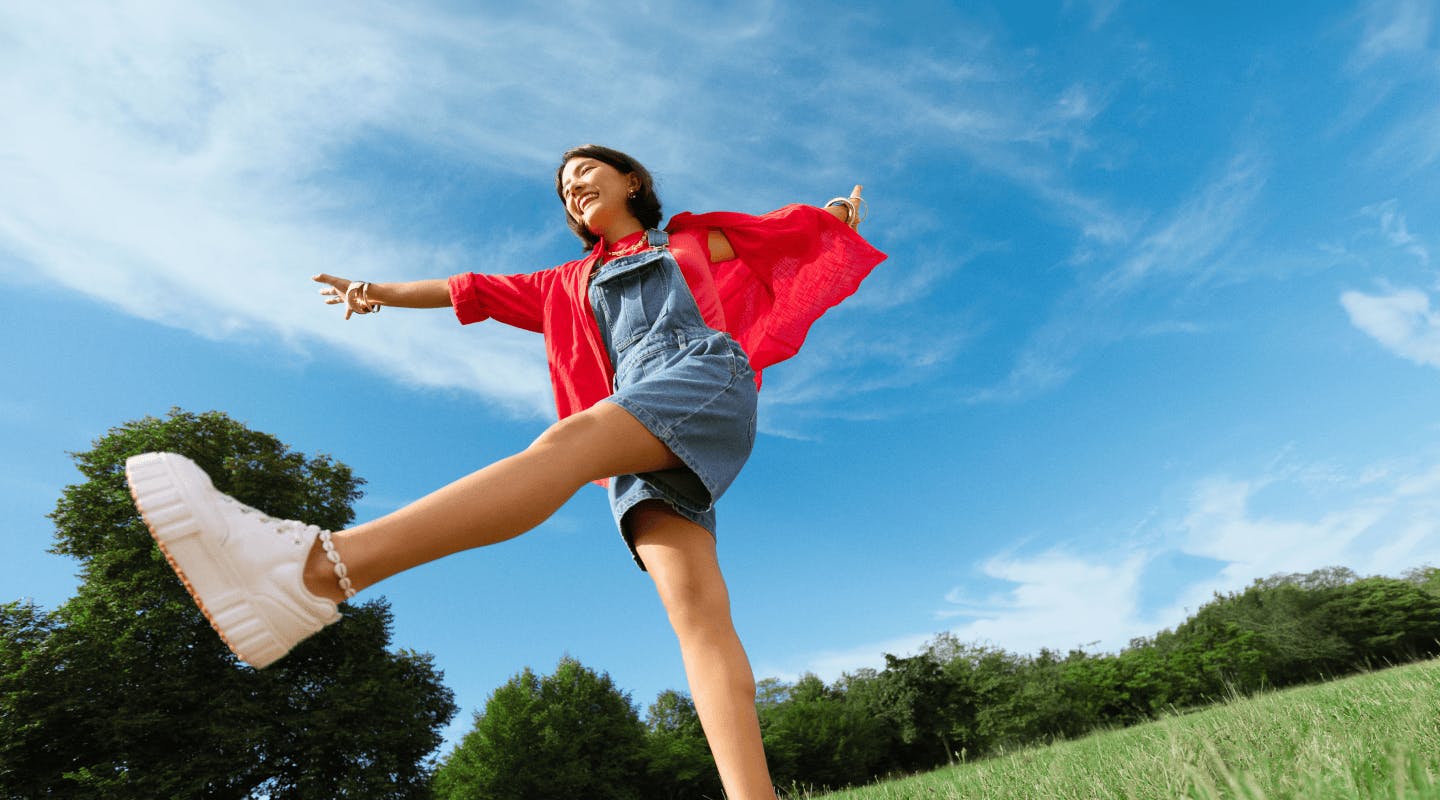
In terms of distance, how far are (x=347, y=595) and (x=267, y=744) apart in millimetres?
19371

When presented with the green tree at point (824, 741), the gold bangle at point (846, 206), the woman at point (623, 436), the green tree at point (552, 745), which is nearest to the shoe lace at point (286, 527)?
the woman at point (623, 436)

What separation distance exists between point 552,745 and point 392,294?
105 ft

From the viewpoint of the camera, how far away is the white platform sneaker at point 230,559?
1497 mm

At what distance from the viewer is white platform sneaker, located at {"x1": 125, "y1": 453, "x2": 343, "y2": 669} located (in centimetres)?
150

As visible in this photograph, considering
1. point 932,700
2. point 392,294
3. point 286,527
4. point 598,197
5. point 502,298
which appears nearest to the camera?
point 286,527

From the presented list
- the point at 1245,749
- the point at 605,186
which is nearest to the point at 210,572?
the point at 605,186

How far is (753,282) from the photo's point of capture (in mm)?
3283

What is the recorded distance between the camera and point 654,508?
2.33m

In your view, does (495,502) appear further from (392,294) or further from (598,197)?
(392,294)

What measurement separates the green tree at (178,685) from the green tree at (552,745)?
1228cm

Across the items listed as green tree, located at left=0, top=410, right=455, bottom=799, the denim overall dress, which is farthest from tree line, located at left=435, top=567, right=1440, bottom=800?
the denim overall dress

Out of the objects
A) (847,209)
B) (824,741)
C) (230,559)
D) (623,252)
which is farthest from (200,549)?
(824,741)

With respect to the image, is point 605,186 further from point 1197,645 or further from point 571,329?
point 1197,645

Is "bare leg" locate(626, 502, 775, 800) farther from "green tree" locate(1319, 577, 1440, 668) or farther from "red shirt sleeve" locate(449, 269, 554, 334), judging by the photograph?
"green tree" locate(1319, 577, 1440, 668)
